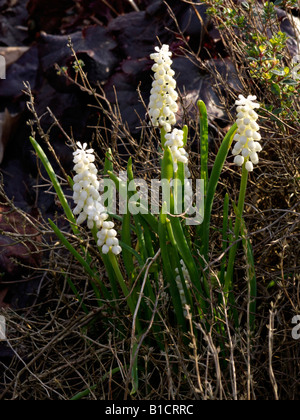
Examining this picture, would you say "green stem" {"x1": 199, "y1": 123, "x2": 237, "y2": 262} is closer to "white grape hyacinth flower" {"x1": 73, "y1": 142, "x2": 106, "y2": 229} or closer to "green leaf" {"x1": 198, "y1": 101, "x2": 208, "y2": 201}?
"green leaf" {"x1": 198, "y1": 101, "x2": 208, "y2": 201}

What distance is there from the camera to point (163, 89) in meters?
1.54

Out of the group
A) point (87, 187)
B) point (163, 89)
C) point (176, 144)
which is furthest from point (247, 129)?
point (87, 187)

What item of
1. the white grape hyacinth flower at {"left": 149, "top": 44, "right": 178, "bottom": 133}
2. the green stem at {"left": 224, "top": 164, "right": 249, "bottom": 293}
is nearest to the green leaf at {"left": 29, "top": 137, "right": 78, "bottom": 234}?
the white grape hyacinth flower at {"left": 149, "top": 44, "right": 178, "bottom": 133}

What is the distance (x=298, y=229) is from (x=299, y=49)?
0.79 m

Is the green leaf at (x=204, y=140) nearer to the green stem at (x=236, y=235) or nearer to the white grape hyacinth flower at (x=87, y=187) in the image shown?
the green stem at (x=236, y=235)

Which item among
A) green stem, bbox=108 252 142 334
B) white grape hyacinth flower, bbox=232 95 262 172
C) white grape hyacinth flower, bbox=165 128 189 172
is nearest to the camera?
white grape hyacinth flower, bbox=232 95 262 172

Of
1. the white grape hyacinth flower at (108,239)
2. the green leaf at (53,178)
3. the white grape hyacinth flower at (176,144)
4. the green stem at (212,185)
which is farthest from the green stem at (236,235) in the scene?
the green leaf at (53,178)

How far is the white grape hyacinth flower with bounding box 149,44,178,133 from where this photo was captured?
151 cm

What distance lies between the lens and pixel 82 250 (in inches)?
78.1

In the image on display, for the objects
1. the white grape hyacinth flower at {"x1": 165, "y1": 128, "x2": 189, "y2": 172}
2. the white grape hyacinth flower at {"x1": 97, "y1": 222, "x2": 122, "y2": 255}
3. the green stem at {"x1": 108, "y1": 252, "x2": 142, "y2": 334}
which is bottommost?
the green stem at {"x1": 108, "y1": 252, "x2": 142, "y2": 334}

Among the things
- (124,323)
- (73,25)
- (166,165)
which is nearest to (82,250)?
(124,323)

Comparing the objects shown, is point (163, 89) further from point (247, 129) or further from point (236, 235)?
point (236, 235)

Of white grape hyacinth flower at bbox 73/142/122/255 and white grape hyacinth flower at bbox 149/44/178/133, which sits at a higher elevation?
white grape hyacinth flower at bbox 149/44/178/133

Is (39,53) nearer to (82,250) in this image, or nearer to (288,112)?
(82,250)
